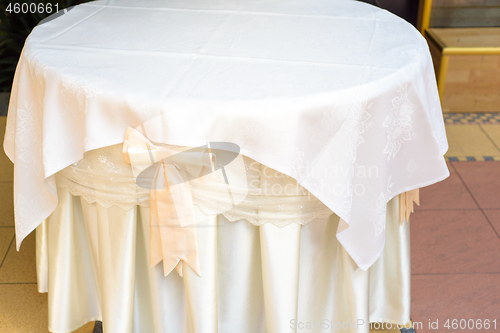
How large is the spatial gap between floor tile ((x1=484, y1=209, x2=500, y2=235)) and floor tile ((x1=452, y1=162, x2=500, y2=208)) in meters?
0.04

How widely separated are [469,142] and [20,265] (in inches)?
91.6

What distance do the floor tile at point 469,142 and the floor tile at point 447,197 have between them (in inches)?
12.8

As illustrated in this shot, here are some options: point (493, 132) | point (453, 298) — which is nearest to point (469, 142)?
point (493, 132)

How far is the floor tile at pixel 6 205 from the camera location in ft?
6.71

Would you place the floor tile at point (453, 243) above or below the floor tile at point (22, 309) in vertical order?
below

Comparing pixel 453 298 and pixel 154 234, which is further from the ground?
pixel 154 234

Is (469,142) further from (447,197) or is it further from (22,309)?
(22,309)

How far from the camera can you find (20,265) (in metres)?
1.80

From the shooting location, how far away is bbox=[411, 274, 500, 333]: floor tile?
5.28 ft

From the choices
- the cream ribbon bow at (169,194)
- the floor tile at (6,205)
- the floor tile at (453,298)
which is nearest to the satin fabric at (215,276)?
the cream ribbon bow at (169,194)

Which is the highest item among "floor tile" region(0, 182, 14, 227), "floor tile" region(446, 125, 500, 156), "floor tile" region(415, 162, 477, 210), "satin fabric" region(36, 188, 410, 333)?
"satin fabric" region(36, 188, 410, 333)

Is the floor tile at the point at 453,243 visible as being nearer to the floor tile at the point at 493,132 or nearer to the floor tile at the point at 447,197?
the floor tile at the point at 447,197

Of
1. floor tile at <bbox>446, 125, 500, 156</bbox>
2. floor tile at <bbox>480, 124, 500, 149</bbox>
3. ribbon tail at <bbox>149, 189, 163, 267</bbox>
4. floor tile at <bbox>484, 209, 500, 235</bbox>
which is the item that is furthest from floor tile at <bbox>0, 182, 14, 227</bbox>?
floor tile at <bbox>480, 124, 500, 149</bbox>

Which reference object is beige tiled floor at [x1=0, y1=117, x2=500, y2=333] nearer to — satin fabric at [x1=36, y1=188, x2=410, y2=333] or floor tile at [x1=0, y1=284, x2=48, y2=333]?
floor tile at [x1=0, y1=284, x2=48, y2=333]
